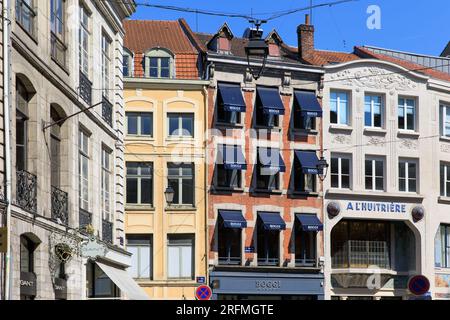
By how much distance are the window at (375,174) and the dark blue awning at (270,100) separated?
5537 mm

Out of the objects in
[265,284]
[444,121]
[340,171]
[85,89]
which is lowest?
[265,284]

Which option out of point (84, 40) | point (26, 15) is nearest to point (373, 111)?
point (84, 40)

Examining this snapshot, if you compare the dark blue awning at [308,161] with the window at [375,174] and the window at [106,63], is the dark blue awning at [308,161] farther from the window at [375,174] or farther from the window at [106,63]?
the window at [106,63]

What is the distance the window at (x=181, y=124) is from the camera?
43531mm

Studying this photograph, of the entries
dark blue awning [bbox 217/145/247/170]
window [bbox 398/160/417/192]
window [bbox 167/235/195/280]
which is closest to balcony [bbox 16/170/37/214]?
window [bbox 167/235/195/280]

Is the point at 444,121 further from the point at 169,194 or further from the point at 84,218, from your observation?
the point at 84,218

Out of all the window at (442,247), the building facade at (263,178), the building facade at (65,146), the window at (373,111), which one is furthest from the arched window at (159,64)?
the window at (442,247)

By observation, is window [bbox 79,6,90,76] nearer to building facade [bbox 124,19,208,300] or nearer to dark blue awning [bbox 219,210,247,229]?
building facade [bbox 124,19,208,300]

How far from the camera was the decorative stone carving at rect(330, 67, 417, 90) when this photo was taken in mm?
46562

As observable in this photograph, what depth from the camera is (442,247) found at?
47844mm

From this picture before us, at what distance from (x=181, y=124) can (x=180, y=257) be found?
5907mm

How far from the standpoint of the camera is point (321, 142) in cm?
4575
